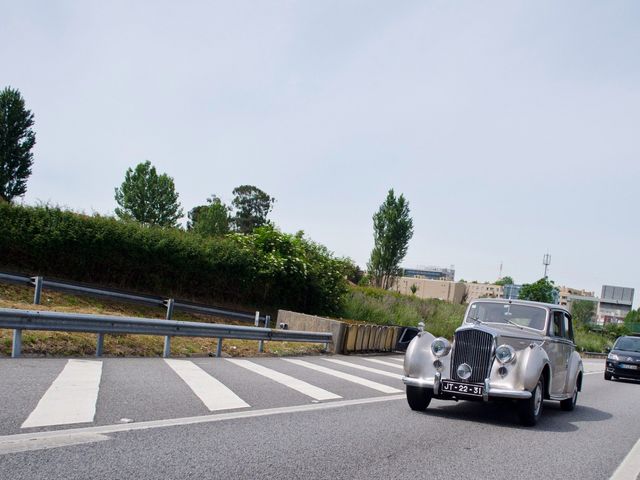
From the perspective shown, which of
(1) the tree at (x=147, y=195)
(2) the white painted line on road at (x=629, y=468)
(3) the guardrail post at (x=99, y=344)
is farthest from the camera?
(1) the tree at (x=147, y=195)

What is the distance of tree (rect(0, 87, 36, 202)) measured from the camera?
60250 mm

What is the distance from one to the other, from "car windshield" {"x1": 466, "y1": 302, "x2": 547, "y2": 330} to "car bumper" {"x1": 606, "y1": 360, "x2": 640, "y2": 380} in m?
12.8

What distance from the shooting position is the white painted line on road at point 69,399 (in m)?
6.18

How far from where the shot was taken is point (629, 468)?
22.3 ft

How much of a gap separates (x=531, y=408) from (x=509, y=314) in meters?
1.98

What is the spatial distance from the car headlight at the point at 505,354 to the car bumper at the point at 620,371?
14713 millimetres

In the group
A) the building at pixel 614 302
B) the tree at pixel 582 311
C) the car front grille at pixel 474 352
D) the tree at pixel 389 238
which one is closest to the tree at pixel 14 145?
the tree at pixel 389 238

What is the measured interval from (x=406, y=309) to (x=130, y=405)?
90.0 feet

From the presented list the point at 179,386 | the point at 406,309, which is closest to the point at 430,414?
the point at 179,386

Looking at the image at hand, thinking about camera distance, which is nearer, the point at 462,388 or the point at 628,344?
the point at 462,388

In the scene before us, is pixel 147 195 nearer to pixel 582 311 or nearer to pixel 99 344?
pixel 99 344

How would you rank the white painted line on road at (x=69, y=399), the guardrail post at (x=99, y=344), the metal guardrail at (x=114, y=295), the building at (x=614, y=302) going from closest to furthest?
the white painted line on road at (x=69, y=399) < the guardrail post at (x=99, y=344) < the metal guardrail at (x=114, y=295) < the building at (x=614, y=302)

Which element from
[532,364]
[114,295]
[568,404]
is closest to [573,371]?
[568,404]

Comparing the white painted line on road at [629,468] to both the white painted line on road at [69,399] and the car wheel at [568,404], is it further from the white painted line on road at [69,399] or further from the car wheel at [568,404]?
the white painted line on road at [69,399]
